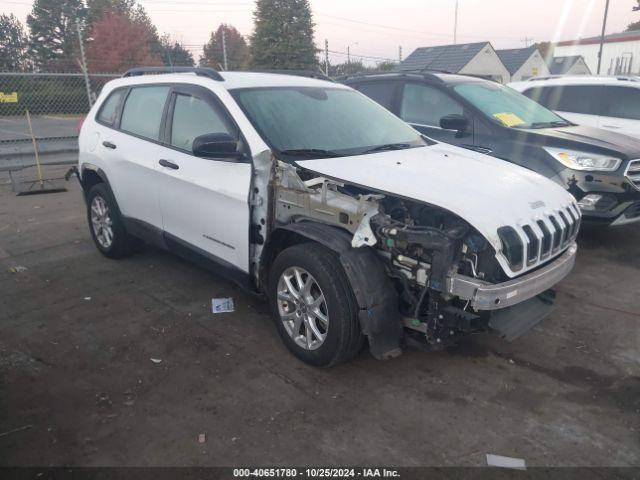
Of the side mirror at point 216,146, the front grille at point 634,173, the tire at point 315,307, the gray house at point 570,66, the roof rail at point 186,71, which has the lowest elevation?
the tire at point 315,307

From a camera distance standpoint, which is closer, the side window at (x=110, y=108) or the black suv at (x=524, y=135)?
the side window at (x=110, y=108)

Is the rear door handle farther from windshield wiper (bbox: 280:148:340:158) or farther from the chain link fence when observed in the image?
the chain link fence

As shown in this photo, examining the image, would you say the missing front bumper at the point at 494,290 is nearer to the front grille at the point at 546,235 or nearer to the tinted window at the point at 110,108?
the front grille at the point at 546,235

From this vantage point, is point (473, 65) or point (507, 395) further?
point (473, 65)

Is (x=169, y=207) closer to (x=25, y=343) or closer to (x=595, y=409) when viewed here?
(x=25, y=343)

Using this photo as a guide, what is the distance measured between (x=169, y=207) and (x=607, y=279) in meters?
4.20

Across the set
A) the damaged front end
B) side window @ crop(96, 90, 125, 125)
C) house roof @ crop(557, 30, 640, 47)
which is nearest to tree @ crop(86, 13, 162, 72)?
side window @ crop(96, 90, 125, 125)

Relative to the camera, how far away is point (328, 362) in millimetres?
3287

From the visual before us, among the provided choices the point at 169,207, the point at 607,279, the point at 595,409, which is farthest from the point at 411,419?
the point at 607,279

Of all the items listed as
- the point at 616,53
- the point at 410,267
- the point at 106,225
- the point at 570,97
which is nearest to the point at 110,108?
the point at 106,225

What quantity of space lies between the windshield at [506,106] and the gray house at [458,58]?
26.8m

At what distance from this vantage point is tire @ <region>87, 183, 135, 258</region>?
519 cm

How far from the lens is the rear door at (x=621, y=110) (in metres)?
7.57

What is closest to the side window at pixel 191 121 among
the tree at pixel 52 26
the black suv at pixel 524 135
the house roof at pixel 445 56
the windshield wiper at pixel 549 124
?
the black suv at pixel 524 135
